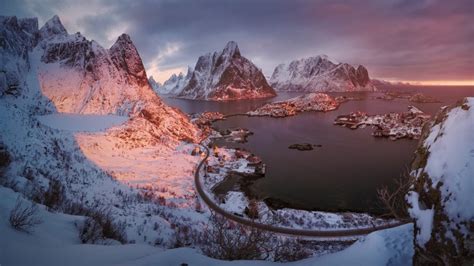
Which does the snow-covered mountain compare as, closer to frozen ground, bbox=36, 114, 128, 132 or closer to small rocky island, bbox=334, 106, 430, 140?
frozen ground, bbox=36, 114, 128, 132

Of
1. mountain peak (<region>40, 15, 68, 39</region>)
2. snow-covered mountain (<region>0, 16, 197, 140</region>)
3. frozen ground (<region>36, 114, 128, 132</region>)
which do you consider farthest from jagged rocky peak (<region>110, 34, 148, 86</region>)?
mountain peak (<region>40, 15, 68, 39</region>)

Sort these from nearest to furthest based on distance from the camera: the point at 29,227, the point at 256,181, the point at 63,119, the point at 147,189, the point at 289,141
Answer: the point at 29,227
the point at 147,189
the point at 256,181
the point at 63,119
the point at 289,141

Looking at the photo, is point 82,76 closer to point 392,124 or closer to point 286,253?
point 286,253

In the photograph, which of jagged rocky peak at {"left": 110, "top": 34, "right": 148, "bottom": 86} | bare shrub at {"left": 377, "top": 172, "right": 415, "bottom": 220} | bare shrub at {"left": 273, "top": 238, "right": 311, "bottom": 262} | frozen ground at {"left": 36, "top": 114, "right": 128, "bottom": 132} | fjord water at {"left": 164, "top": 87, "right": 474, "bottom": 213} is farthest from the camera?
jagged rocky peak at {"left": 110, "top": 34, "right": 148, "bottom": 86}

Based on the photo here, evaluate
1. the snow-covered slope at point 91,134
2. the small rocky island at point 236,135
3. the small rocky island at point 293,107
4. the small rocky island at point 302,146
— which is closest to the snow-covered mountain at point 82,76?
the snow-covered slope at point 91,134

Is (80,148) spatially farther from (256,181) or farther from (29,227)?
(29,227)

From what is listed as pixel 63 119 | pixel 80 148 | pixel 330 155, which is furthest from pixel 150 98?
pixel 330 155
